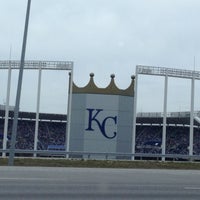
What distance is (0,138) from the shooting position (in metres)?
64.1

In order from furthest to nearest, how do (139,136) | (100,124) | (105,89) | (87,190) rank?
(139,136) < (105,89) < (100,124) < (87,190)

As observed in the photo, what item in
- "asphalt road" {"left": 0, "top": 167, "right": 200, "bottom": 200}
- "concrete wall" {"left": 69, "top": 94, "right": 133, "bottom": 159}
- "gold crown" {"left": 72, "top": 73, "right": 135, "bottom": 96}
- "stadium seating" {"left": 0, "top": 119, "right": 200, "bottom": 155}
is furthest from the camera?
"stadium seating" {"left": 0, "top": 119, "right": 200, "bottom": 155}

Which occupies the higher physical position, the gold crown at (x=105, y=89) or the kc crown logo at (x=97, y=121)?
the gold crown at (x=105, y=89)

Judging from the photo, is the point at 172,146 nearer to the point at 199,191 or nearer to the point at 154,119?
the point at 154,119

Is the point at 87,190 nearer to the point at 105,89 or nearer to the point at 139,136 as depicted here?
the point at 105,89

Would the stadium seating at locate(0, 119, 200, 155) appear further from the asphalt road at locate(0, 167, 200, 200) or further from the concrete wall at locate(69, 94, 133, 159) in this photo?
the asphalt road at locate(0, 167, 200, 200)

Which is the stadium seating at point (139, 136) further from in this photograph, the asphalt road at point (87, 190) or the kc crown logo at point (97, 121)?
the asphalt road at point (87, 190)

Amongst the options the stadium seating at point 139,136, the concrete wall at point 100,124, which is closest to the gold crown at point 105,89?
the concrete wall at point 100,124

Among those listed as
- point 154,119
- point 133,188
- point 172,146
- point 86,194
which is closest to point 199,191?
point 133,188

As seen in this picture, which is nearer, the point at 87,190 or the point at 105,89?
the point at 87,190

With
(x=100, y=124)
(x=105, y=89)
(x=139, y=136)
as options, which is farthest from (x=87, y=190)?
→ (x=139, y=136)

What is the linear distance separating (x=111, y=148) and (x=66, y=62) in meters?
7.54

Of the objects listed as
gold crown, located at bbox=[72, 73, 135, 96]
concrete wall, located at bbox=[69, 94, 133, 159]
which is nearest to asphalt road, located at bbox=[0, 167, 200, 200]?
concrete wall, located at bbox=[69, 94, 133, 159]

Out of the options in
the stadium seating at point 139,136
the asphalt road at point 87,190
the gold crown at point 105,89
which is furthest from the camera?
the stadium seating at point 139,136
